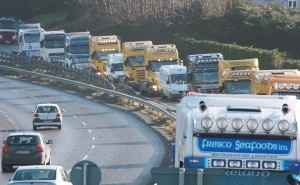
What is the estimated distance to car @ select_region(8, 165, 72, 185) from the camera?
21.4m

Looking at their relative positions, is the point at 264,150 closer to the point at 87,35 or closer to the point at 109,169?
the point at 109,169

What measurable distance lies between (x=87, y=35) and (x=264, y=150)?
62.4m

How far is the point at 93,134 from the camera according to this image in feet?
151

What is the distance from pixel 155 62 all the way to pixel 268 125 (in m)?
51.3

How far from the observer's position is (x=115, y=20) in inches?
3841

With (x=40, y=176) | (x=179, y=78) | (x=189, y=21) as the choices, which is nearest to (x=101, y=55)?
(x=179, y=78)

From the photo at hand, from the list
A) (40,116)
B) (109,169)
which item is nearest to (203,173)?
(109,169)

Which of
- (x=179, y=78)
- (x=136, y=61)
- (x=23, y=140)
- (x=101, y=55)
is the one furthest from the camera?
(x=101, y=55)

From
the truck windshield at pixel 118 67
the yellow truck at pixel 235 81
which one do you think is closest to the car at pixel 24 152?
the yellow truck at pixel 235 81

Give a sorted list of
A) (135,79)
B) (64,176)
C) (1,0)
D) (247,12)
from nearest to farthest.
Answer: (64,176)
(135,79)
(247,12)
(1,0)

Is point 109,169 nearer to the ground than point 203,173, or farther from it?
nearer to the ground

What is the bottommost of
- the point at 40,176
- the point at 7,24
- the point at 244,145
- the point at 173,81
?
the point at 173,81

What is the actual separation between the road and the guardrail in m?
1.02

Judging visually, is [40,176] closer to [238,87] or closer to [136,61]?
[238,87]
